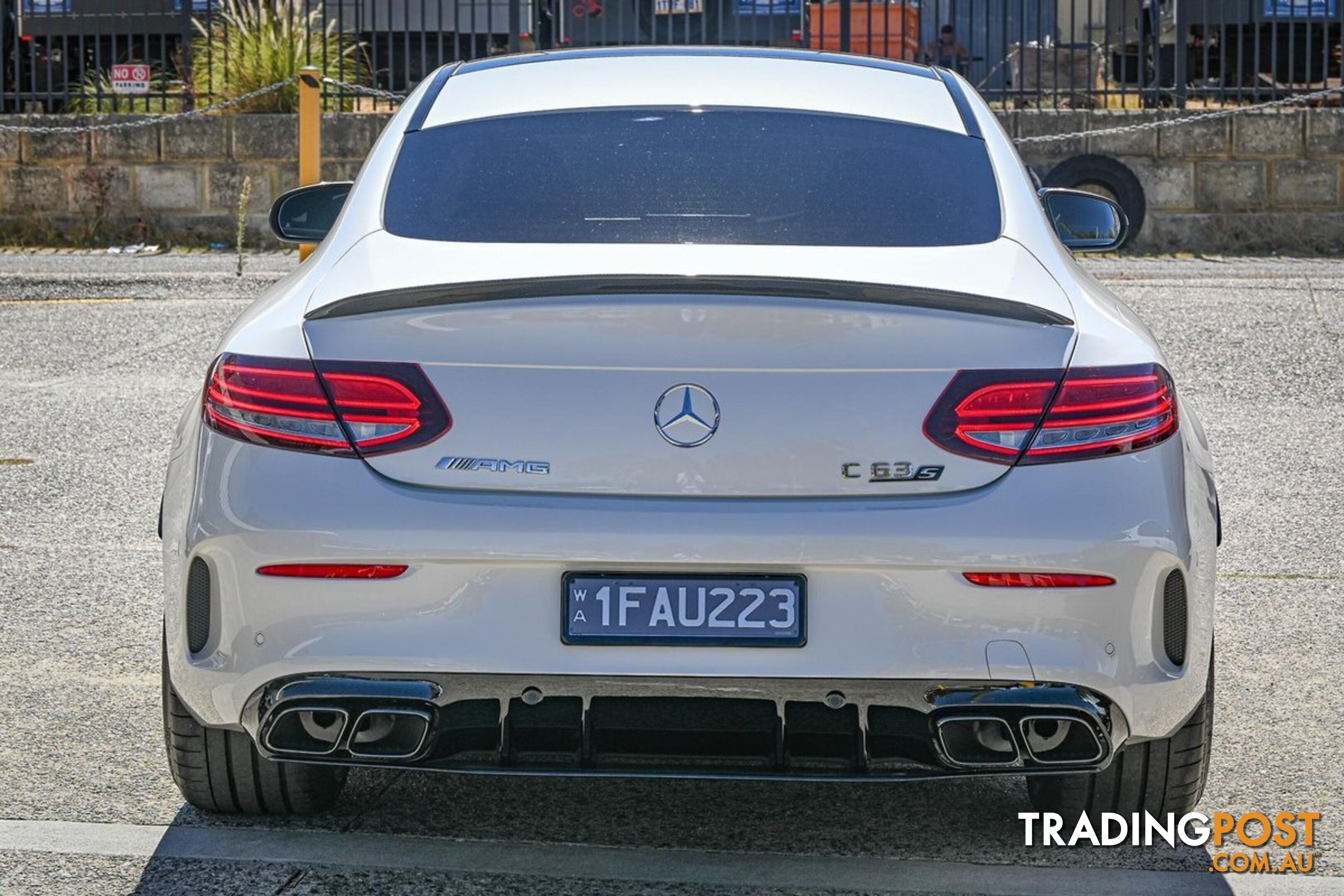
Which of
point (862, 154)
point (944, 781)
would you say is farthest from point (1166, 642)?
point (862, 154)

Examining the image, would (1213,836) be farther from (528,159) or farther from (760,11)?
(760,11)

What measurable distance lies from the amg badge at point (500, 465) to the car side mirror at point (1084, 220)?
80.7 inches

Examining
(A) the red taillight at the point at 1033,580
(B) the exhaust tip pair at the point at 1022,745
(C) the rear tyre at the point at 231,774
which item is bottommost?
(C) the rear tyre at the point at 231,774

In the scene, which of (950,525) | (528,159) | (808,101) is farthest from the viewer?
(808,101)

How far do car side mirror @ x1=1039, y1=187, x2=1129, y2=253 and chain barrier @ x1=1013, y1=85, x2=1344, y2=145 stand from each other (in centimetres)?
1071

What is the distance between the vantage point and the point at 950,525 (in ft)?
10.4

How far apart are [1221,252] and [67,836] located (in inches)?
513

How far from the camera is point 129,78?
631 inches

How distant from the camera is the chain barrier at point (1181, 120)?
15414 mm

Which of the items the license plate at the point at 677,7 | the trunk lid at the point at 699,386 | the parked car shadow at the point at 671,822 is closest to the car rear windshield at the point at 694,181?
the trunk lid at the point at 699,386

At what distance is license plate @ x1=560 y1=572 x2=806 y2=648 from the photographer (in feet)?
10.4

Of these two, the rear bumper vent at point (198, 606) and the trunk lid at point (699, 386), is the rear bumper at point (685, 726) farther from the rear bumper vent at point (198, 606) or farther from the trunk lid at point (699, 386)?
the trunk lid at point (699, 386)

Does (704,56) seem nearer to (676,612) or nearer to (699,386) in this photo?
(699,386)

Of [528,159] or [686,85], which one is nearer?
[528,159]
